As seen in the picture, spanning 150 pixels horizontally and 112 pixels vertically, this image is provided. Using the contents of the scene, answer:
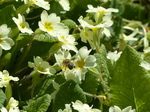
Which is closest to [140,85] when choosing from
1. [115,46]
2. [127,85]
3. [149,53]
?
[127,85]

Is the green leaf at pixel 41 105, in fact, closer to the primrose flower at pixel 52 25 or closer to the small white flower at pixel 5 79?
the small white flower at pixel 5 79

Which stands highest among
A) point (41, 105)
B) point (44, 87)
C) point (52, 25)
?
point (52, 25)

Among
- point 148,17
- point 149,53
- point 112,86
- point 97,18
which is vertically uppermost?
point 97,18

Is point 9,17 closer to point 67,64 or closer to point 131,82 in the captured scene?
point 67,64

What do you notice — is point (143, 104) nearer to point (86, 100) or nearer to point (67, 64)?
point (86, 100)

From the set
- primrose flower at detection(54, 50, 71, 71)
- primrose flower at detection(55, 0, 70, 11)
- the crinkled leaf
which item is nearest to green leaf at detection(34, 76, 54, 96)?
the crinkled leaf

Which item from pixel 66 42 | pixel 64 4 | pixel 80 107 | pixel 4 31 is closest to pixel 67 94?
pixel 80 107
